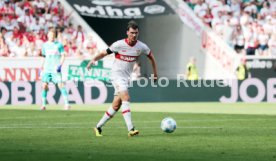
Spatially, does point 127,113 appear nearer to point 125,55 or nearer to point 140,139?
point 140,139

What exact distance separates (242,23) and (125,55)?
23.0 m

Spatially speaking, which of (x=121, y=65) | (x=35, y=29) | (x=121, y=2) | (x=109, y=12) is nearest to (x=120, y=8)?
(x=121, y=2)

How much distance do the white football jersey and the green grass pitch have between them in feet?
3.87

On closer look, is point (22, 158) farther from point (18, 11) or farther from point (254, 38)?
point (254, 38)

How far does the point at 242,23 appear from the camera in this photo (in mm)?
39312

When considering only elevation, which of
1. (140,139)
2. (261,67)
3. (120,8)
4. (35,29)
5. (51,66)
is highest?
(120,8)

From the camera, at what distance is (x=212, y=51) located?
38812 millimetres

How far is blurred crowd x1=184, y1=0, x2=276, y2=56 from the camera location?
38844 millimetres

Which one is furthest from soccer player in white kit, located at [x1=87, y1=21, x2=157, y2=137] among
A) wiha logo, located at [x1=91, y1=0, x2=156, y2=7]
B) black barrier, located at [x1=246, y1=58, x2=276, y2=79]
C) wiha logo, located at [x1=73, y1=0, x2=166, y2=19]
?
black barrier, located at [x1=246, y1=58, x2=276, y2=79]

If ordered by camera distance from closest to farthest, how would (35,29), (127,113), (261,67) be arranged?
1. (127,113)
2. (35,29)
3. (261,67)

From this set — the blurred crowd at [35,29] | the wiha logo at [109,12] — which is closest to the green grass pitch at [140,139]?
the blurred crowd at [35,29]

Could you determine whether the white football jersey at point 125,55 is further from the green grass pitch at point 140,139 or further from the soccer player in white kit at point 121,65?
the green grass pitch at point 140,139

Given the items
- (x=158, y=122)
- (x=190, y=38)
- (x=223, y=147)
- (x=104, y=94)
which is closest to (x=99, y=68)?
(x=104, y=94)

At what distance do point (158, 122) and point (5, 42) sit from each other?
14678 millimetres
